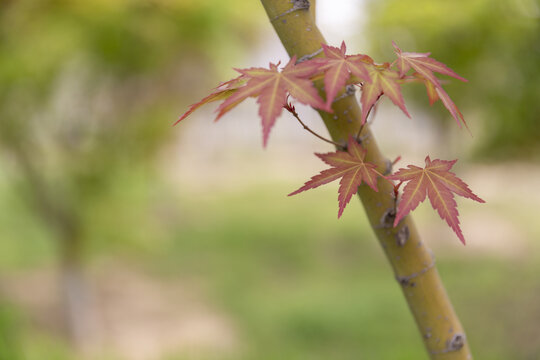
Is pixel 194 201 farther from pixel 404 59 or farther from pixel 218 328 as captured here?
pixel 404 59

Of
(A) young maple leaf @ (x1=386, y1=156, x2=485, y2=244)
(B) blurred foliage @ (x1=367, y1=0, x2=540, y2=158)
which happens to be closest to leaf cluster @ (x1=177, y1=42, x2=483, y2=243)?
(A) young maple leaf @ (x1=386, y1=156, x2=485, y2=244)

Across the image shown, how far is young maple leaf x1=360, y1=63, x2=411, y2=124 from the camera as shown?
1.98ft

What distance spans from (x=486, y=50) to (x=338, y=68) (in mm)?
5486

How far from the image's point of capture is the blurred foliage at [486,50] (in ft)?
11.7

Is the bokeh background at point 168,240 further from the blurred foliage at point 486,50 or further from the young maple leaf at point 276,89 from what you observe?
the young maple leaf at point 276,89

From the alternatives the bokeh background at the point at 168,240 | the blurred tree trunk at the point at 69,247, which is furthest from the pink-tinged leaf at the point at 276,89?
the blurred tree trunk at the point at 69,247

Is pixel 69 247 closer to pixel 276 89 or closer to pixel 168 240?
pixel 168 240

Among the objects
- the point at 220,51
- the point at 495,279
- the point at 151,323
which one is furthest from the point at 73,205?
the point at 495,279

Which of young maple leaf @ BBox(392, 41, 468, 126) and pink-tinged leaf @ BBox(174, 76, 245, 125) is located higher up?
pink-tinged leaf @ BBox(174, 76, 245, 125)

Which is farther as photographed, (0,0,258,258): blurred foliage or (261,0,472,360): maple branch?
(0,0,258,258): blurred foliage

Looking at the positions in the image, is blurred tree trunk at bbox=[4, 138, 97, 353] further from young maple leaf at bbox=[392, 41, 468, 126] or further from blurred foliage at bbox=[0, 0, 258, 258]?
young maple leaf at bbox=[392, 41, 468, 126]

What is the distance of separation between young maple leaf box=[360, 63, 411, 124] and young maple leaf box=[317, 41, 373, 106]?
0.06 ft

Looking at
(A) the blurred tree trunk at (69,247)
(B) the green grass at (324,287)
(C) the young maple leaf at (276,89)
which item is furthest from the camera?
(A) the blurred tree trunk at (69,247)

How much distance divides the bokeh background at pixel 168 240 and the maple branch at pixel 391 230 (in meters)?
1.77
